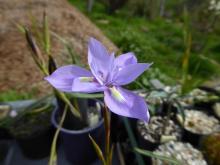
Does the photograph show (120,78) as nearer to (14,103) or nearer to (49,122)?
(49,122)

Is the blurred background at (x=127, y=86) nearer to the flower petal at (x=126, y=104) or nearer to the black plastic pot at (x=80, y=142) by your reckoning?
the black plastic pot at (x=80, y=142)

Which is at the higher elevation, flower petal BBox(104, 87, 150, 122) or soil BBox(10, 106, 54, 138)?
flower petal BBox(104, 87, 150, 122)

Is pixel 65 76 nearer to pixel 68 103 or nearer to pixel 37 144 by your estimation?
pixel 68 103

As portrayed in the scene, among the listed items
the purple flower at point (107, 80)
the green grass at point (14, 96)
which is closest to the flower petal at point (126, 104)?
the purple flower at point (107, 80)

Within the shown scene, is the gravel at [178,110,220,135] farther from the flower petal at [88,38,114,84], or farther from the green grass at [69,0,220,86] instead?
the flower petal at [88,38,114,84]

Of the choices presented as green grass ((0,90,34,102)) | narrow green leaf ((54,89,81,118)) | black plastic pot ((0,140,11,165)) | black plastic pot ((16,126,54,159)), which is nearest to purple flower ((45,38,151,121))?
narrow green leaf ((54,89,81,118))

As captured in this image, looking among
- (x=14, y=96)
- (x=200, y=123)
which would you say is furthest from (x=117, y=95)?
(x=14, y=96)
